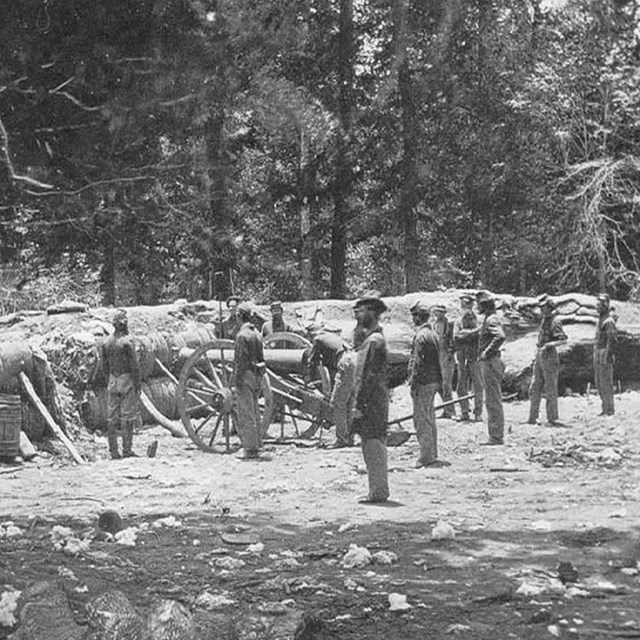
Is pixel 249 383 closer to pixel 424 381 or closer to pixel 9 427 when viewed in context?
pixel 424 381

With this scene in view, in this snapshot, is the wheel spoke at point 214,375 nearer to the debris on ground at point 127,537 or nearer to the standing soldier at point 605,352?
the standing soldier at point 605,352

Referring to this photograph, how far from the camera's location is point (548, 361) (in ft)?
45.5

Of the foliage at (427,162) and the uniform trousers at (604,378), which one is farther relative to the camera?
the foliage at (427,162)

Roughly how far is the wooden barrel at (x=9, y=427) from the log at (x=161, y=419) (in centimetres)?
220

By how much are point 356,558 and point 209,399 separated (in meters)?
6.98

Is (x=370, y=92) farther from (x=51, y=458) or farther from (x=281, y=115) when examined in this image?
(x=51, y=458)

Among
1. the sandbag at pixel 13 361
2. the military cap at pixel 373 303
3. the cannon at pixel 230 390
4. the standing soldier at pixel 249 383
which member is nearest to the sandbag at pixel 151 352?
the cannon at pixel 230 390

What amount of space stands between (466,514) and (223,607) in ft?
10.2

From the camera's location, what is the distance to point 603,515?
321 inches

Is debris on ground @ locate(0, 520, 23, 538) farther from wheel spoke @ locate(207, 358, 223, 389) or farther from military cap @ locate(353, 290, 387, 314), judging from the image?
wheel spoke @ locate(207, 358, 223, 389)

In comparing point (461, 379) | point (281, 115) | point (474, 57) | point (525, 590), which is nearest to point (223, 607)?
point (525, 590)

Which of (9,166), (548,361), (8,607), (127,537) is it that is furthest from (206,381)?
(8,607)

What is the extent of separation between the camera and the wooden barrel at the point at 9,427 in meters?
11.6

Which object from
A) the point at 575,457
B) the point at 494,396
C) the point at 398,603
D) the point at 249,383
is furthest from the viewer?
the point at 494,396
